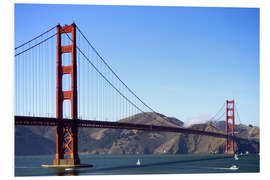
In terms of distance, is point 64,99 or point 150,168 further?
point 150,168

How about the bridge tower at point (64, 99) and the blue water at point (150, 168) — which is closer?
the blue water at point (150, 168)

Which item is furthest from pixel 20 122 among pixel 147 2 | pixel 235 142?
pixel 235 142

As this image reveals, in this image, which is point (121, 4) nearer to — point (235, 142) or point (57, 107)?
point (57, 107)

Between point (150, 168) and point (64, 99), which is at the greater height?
point (64, 99)

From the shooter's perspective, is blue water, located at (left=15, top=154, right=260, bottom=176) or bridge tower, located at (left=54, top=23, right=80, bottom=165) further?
bridge tower, located at (left=54, top=23, right=80, bottom=165)

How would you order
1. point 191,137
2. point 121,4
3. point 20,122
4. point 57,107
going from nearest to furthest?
point 121,4 → point 20,122 → point 57,107 → point 191,137

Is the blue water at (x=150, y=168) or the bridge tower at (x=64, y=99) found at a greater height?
the bridge tower at (x=64, y=99)

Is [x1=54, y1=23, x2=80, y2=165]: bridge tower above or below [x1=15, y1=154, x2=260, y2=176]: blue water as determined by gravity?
above
